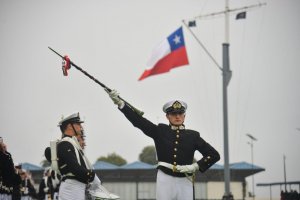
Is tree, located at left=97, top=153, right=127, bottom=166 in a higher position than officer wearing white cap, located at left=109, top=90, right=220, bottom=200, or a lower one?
higher

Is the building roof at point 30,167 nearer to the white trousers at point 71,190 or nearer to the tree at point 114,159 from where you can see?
the tree at point 114,159

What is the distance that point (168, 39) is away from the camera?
32.0 m

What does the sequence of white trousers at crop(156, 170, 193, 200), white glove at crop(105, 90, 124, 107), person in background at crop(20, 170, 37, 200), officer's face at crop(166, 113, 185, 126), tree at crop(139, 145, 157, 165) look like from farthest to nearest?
1. tree at crop(139, 145, 157, 165)
2. person in background at crop(20, 170, 37, 200)
3. officer's face at crop(166, 113, 185, 126)
4. white trousers at crop(156, 170, 193, 200)
5. white glove at crop(105, 90, 124, 107)

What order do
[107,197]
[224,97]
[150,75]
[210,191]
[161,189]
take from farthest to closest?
[210,191] → [224,97] → [150,75] → [107,197] → [161,189]

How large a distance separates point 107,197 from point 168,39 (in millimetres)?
22743

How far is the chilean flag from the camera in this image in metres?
30.5

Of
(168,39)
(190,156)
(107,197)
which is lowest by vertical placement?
(107,197)

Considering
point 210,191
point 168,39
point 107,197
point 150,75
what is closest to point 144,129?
point 107,197

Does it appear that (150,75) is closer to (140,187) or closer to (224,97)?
(224,97)

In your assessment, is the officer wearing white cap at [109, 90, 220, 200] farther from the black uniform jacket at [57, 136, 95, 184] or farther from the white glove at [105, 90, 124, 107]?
the black uniform jacket at [57, 136, 95, 184]

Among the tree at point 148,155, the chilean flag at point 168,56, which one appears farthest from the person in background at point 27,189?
the tree at point 148,155

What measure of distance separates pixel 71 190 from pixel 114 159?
332 ft

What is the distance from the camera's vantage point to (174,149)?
9438 mm

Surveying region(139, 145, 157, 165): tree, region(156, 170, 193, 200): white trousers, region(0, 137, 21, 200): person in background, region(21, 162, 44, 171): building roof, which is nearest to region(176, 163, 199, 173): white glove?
region(156, 170, 193, 200): white trousers
